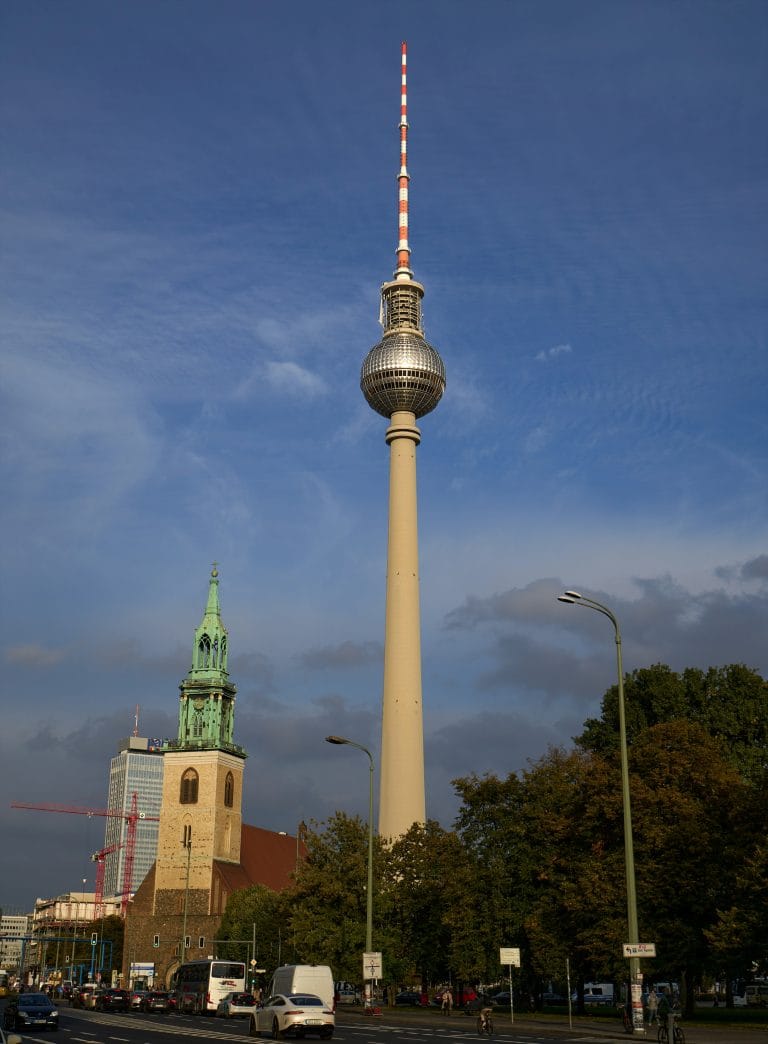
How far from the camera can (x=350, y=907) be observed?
2638 inches

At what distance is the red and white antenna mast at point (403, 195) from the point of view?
116m

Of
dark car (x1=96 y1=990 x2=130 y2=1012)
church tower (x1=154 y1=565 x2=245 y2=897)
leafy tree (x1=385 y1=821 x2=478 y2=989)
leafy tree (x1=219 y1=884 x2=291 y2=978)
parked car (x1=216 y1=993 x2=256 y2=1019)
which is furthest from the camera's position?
church tower (x1=154 y1=565 x2=245 y2=897)

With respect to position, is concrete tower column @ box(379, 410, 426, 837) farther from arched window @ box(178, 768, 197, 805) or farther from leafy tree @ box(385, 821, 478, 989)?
arched window @ box(178, 768, 197, 805)

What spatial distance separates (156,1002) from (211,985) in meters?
6.40

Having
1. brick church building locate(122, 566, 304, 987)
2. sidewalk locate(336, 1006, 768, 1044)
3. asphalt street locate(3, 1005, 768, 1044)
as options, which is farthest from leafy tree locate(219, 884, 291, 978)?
asphalt street locate(3, 1005, 768, 1044)

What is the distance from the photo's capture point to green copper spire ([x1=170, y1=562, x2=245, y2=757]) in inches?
4870

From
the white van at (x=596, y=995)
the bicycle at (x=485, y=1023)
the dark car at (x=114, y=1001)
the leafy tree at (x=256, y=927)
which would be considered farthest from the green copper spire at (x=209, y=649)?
the bicycle at (x=485, y=1023)

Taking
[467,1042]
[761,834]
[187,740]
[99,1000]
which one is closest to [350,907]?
[99,1000]

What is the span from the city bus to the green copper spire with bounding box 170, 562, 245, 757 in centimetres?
5967

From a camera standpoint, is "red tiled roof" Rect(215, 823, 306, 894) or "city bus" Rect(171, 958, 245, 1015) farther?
"red tiled roof" Rect(215, 823, 306, 894)

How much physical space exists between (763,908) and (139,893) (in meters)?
90.9

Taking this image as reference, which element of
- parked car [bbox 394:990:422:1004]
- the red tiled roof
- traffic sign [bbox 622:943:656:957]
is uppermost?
the red tiled roof

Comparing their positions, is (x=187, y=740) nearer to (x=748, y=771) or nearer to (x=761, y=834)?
(x=748, y=771)

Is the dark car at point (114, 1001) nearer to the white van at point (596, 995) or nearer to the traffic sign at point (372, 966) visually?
the traffic sign at point (372, 966)
